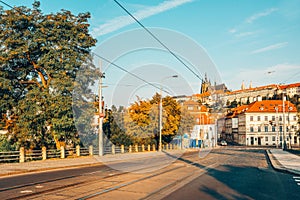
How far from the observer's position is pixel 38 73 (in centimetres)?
2816

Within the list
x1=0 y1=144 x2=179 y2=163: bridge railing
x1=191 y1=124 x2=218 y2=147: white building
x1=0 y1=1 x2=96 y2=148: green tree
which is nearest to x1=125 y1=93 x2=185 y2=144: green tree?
x1=0 y1=144 x2=179 y2=163: bridge railing

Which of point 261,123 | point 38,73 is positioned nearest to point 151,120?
point 38,73

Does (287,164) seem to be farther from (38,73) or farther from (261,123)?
(261,123)

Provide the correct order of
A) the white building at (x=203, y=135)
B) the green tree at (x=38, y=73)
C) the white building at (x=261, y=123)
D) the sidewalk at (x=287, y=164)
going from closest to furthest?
the sidewalk at (x=287, y=164), the green tree at (x=38, y=73), the white building at (x=203, y=135), the white building at (x=261, y=123)

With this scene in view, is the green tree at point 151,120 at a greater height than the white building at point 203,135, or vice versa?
the green tree at point 151,120

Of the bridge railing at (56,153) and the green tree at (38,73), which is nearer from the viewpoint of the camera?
the bridge railing at (56,153)

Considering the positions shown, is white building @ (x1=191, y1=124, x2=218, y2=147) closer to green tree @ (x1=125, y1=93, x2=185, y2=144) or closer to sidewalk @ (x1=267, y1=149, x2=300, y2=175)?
green tree @ (x1=125, y1=93, x2=185, y2=144)

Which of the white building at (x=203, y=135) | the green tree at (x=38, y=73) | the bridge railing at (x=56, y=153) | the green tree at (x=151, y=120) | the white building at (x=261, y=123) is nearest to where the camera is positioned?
the bridge railing at (x=56, y=153)

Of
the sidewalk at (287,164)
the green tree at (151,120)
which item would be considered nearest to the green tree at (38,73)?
the green tree at (151,120)

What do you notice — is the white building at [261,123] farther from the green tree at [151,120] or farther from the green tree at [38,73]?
the green tree at [38,73]

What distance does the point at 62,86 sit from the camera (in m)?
26.5

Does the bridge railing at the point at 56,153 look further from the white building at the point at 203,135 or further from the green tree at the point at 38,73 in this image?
the white building at the point at 203,135

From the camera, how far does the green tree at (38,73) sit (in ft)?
84.4

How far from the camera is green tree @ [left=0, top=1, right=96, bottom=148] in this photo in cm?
2572
